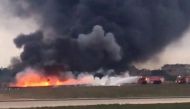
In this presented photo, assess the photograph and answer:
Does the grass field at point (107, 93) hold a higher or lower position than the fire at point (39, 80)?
lower

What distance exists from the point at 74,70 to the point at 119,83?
38.2 feet

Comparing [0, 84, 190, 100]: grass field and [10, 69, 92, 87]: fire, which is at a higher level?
[10, 69, 92, 87]: fire

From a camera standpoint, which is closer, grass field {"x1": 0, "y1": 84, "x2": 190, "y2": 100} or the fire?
grass field {"x1": 0, "y1": 84, "x2": 190, "y2": 100}

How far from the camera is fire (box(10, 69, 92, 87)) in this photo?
413ft

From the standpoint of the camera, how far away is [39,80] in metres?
126

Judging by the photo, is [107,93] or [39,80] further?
[39,80]

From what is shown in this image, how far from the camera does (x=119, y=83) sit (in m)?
128

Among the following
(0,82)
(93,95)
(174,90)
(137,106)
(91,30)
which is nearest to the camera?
(137,106)

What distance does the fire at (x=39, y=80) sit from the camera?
126 m

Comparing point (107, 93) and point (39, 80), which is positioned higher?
point (39, 80)

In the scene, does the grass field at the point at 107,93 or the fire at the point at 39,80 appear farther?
the fire at the point at 39,80

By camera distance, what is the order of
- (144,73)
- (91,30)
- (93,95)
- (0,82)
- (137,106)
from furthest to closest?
1. (144,73)
2. (0,82)
3. (91,30)
4. (93,95)
5. (137,106)

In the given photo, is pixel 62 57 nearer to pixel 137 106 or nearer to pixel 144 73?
pixel 144 73

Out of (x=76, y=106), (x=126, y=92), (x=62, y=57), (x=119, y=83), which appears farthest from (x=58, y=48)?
(x=76, y=106)
